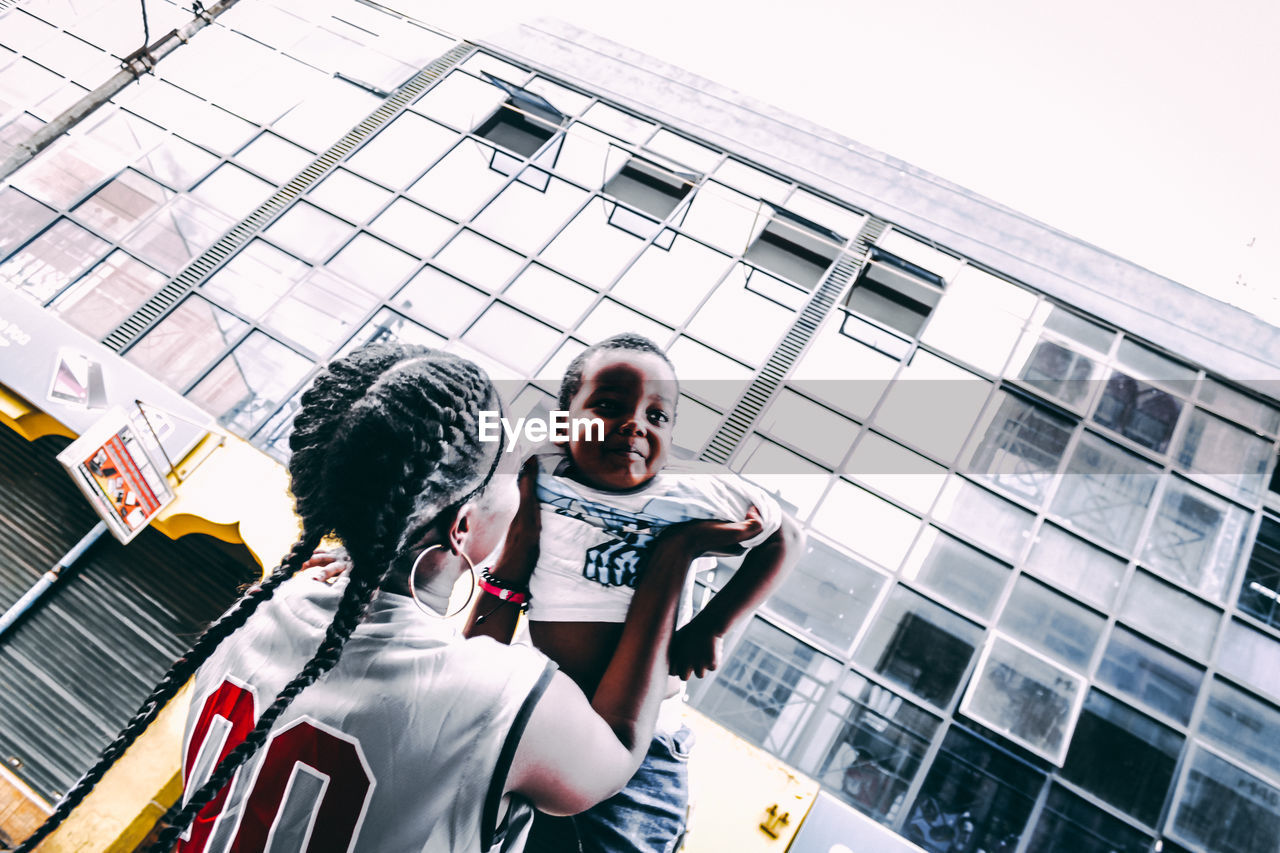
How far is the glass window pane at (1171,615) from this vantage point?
8555 millimetres

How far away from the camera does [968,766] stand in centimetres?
791

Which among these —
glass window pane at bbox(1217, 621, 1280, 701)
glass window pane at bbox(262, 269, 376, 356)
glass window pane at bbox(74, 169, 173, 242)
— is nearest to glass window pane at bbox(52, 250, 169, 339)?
glass window pane at bbox(74, 169, 173, 242)

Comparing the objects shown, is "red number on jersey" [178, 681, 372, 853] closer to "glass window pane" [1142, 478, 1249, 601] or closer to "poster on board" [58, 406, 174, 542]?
"poster on board" [58, 406, 174, 542]

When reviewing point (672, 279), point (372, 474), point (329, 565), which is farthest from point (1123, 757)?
point (372, 474)

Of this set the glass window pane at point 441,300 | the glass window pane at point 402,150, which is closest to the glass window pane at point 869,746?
the glass window pane at point 441,300

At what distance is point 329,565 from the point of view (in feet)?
11.6

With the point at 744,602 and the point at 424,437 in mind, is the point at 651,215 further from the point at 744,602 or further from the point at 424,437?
the point at 424,437

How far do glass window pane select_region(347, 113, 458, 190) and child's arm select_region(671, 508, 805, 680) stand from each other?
8274 mm

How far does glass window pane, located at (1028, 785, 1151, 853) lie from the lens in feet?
24.7

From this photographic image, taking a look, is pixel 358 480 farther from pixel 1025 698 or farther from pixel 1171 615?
pixel 1171 615

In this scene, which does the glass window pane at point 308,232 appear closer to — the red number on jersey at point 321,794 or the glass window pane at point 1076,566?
the red number on jersey at point 321,794

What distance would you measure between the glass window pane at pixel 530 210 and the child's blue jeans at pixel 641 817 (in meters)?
7.29

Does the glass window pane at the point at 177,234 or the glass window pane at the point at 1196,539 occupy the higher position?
the glass window pane at the point at 1196,539

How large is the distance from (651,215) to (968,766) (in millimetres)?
8270
